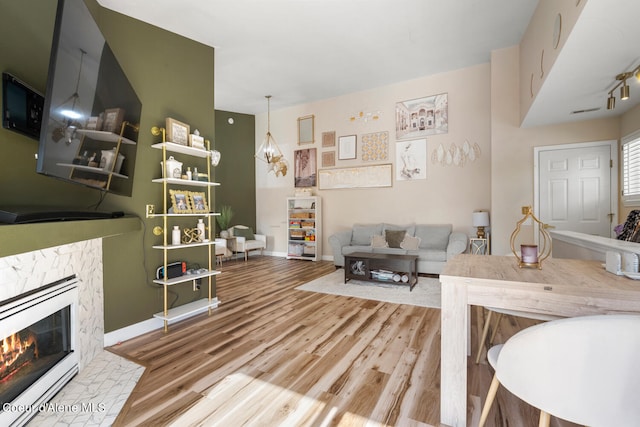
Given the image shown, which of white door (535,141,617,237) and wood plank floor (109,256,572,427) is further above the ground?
white door (535,141,617,237)

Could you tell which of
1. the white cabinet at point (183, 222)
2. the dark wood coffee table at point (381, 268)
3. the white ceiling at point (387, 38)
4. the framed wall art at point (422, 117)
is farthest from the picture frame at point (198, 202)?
the framed wall art at point (422, 117)

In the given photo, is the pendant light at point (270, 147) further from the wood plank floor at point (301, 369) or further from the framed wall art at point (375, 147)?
the wood plank floor at point (301, 369)

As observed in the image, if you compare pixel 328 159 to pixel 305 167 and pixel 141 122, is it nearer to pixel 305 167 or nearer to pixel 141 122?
pixel 305 167

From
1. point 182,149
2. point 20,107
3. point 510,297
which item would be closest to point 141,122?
point 182,149

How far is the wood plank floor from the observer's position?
64.9 inches

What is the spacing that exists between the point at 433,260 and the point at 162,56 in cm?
471

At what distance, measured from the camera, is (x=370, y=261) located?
174 inches

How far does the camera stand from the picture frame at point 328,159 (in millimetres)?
6480

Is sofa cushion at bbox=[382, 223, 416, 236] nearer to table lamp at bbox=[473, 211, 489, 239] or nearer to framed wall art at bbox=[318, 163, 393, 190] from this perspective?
framed wall art at bbox=[318, 163, 393, 190]

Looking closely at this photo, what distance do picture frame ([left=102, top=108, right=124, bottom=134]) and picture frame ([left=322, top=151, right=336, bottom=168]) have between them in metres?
4.66

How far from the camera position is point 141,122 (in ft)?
9.35

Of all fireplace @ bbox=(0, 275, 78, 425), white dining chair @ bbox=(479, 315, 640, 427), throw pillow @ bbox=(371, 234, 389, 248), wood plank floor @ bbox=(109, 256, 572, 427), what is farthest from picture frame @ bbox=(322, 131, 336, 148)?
white dining chair @ bbox=(479, 315, 640, 427)

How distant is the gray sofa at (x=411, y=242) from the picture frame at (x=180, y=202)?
10.1 feet

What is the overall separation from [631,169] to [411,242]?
9.64 feet
